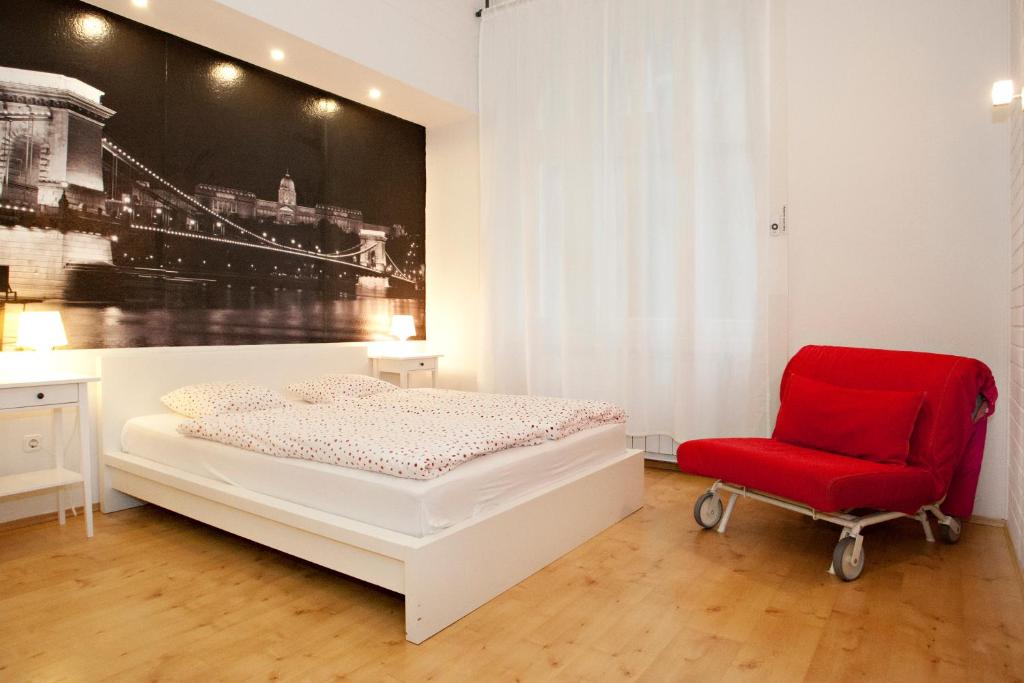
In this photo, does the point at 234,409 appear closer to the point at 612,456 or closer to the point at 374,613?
the point at 374,613

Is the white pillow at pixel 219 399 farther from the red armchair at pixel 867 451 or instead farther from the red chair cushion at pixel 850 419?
the red chair cushion at pixel 850 419

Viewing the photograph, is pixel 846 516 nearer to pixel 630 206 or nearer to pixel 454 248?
pixel 630 206

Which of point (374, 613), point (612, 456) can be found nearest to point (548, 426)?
point (612, 456)

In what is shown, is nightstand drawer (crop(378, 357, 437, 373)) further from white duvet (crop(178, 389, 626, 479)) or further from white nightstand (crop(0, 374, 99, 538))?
white nightstand (crop(0, 374, 99, 538))

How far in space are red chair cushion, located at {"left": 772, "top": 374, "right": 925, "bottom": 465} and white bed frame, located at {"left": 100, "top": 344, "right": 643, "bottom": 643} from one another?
0.75 m

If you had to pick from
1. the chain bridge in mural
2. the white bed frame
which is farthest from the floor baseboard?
the chain bridge in mural

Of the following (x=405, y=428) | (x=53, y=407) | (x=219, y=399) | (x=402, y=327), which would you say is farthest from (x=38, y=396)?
(x=402, y=327)

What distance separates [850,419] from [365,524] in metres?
2.04

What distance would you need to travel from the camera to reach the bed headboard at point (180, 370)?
10.5 ft

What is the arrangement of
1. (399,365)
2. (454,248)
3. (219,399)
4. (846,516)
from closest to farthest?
(846,516) → (219,399) → (399,365) → (454,248)

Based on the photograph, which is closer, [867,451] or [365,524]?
[365,524]

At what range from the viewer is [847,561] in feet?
7.72

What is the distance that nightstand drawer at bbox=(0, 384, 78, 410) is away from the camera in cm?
256

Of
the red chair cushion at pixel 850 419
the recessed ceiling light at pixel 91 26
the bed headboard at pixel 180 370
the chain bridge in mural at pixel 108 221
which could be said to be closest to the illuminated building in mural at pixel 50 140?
A: the chain bridge in mural at pixel 108 221
